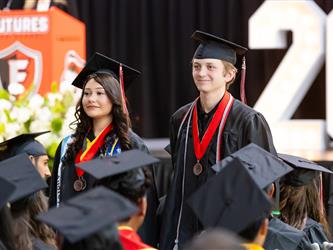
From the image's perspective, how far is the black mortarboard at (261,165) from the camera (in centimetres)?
409

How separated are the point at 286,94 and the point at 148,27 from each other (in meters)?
2.25

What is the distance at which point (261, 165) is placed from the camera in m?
4.22

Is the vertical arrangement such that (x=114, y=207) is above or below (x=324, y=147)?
above

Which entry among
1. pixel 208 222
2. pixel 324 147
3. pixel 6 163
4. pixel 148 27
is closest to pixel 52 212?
pixel 208 222

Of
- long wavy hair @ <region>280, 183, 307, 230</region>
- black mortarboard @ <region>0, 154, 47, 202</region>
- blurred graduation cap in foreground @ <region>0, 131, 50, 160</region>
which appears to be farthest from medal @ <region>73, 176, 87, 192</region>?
long wavy hair @ <region>280, 183, 307, 230</region>

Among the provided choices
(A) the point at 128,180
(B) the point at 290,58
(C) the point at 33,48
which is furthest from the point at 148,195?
(B) the point at 290,58

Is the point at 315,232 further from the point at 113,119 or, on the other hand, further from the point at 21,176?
the point at 21,176

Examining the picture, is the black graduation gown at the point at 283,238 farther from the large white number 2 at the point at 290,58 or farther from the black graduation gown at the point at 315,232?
the large white number 2 at the point at 290,58

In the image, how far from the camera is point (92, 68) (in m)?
5.45

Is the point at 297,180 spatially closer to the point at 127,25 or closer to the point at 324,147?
the point at 324,147

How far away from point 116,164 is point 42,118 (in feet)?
8.15

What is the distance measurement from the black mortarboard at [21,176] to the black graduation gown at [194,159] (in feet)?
3.52

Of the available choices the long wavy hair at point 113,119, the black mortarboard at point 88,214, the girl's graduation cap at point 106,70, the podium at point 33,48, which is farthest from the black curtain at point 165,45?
the black mortarboard at point 88,214

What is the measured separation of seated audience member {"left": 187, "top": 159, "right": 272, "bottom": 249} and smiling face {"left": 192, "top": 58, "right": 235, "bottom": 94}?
1.51 m
